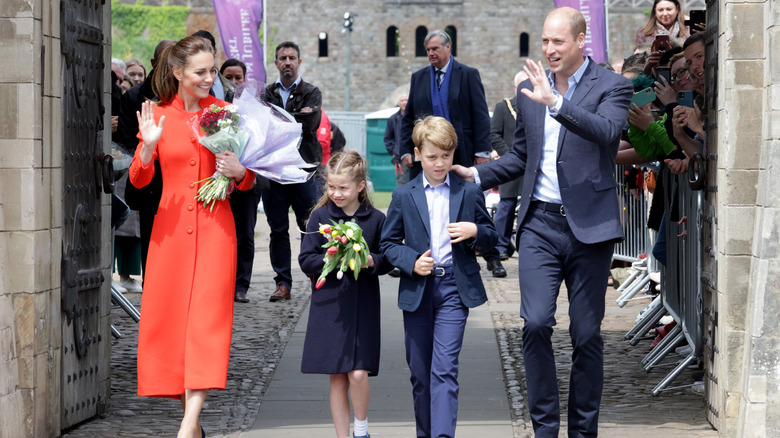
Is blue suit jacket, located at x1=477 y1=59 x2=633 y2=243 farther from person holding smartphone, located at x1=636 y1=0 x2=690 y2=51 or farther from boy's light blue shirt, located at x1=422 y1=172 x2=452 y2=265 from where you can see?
person holding smartphone, located at x1=636 y1=0 x2=690 y2=51

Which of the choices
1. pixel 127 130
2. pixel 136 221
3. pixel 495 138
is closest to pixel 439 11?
pixel 495 138

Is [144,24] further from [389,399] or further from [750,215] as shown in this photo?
[750,215]

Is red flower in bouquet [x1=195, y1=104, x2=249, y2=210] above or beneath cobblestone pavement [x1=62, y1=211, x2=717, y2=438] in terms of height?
above

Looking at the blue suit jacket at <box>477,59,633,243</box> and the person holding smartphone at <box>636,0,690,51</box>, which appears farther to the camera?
the person holding smartphone at <box>636,0,690,51</box>

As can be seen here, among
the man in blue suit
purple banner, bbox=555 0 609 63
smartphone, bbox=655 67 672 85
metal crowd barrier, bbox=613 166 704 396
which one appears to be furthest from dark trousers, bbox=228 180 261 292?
purple banner, bbox=555 0 609 63

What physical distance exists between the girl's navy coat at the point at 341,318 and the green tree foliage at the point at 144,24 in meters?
52.8

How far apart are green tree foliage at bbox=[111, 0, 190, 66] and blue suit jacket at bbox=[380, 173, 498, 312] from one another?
173 feet

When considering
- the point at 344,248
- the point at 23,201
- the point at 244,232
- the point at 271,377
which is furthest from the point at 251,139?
the point at 244,232

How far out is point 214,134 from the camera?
5461 mm

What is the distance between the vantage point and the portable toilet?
3706cm

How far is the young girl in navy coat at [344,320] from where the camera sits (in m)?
5.52

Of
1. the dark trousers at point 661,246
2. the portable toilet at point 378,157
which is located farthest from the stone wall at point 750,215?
the portable toilet at point 378,157

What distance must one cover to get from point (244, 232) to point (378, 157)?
27.4 metres

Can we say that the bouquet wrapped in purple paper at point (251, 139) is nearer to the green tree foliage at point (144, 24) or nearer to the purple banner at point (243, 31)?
the purple banner at point (243, 31)
